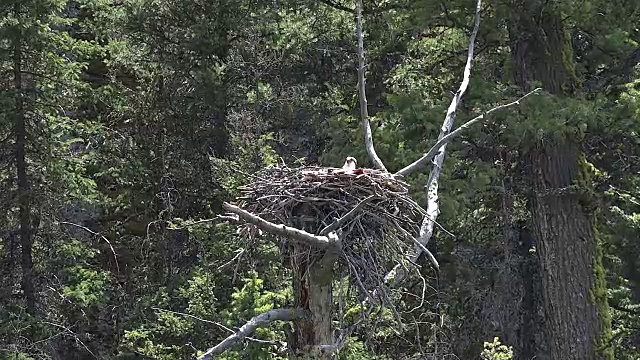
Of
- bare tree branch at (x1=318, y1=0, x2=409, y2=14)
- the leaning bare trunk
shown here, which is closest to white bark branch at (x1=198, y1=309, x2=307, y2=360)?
the leaning bare trunk

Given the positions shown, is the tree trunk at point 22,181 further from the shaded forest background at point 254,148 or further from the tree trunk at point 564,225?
the tree trunk at point 564,225

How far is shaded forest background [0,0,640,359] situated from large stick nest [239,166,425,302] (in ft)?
10.1

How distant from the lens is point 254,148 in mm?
10789

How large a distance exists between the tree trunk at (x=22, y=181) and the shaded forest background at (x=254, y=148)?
24 millimetres

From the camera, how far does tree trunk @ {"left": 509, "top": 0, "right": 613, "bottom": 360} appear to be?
9.95 metres

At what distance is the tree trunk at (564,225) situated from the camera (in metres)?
9.95

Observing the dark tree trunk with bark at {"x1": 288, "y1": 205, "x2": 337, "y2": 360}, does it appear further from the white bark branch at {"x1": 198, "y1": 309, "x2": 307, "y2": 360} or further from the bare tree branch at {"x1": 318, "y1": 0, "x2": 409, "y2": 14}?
the bare tree branch at {"x1": 318, "y1": 0, "x2": 409, "y2": 14}

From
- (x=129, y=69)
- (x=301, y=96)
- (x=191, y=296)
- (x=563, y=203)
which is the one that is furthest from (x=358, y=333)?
(x=129, y=69)

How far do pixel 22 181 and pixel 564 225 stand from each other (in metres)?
6.52

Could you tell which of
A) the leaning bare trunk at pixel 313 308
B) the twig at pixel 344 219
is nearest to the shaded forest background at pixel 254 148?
the leaning bare trunk at pixel 313 308

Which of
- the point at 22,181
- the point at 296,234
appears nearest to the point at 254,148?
the point at 22,181

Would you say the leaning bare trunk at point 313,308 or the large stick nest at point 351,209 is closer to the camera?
the large stick nest at point 351,209

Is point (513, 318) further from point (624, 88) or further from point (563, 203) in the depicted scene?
point (624, 88)

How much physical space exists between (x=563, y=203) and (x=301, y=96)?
4.28 metres
